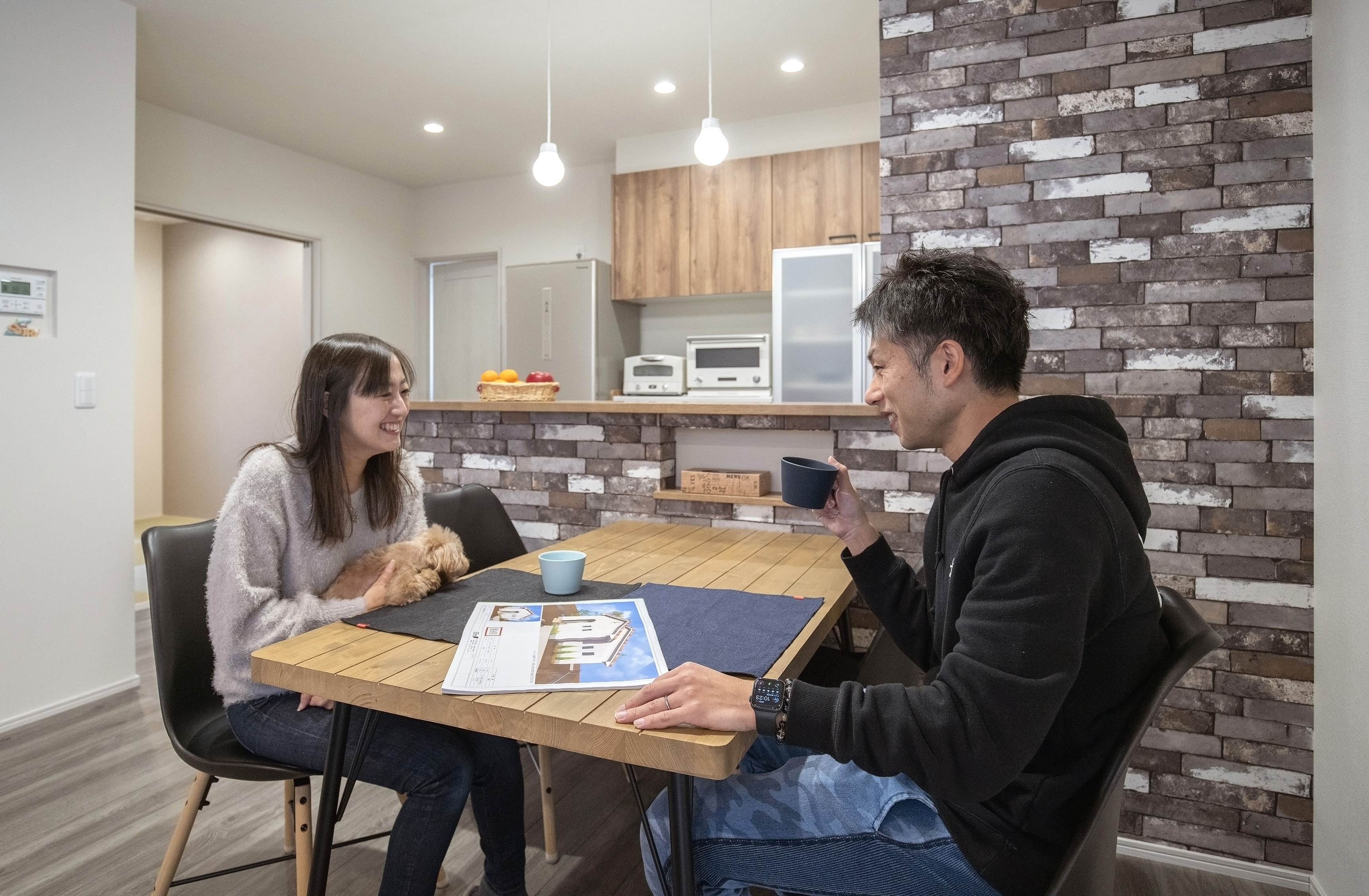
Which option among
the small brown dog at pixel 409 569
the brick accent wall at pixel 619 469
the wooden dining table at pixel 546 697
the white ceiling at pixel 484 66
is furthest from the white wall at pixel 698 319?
the small brown dog at pixel 409 569

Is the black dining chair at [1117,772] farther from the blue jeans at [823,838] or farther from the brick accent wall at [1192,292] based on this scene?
the brick accent wall at [1192,292]

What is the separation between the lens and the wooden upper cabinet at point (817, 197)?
4109mm

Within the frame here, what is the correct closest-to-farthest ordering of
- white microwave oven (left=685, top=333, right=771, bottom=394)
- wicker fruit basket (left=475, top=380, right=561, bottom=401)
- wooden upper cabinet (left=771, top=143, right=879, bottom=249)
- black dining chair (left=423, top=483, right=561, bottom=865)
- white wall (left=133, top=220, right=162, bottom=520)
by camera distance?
black dining chair (left=423, top=483, right=561, bottom=865) < wicker fruit basket (left=475, top=380, right=561, bottom=401) < wooden upper cabinet (left=771, top=143, right=879, bottom=249) < white microwave oven (left=685, top=333, right=771, bottom=394) < white wall (left=133, top=220, right=162, bottom=520)

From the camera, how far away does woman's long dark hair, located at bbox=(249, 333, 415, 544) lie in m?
1.47

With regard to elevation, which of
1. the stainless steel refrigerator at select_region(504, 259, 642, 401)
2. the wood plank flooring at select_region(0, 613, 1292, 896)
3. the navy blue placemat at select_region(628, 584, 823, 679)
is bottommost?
the wood plank flooring at select_region(0, 613, 1292, 896)

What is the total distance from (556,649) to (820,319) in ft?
10.7

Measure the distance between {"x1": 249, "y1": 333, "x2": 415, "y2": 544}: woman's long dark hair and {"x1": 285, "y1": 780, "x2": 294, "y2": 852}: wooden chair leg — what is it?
0.63 metres

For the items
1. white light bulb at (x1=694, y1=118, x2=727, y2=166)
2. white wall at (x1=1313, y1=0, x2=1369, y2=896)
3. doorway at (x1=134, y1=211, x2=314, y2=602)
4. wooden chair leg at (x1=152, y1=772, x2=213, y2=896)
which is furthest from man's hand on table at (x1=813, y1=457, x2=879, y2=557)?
doorway at (x1=134, y1=211, x2=314, y2=602)

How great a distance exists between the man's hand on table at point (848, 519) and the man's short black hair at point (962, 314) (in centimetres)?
33

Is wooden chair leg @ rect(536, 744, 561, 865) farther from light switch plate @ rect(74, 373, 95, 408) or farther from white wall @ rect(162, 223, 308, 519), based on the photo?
white wall @ rect(162, 223, 308, 519)

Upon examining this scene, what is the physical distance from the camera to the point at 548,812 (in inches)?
69.7

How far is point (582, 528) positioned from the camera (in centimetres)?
258

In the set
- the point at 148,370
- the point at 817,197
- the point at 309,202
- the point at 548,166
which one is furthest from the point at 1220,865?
the point at 148,370

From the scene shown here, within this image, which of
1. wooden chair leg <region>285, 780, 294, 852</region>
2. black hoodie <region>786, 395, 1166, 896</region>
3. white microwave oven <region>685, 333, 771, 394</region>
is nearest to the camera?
black hoodie <region>786, 395, 1166, 896</region>
